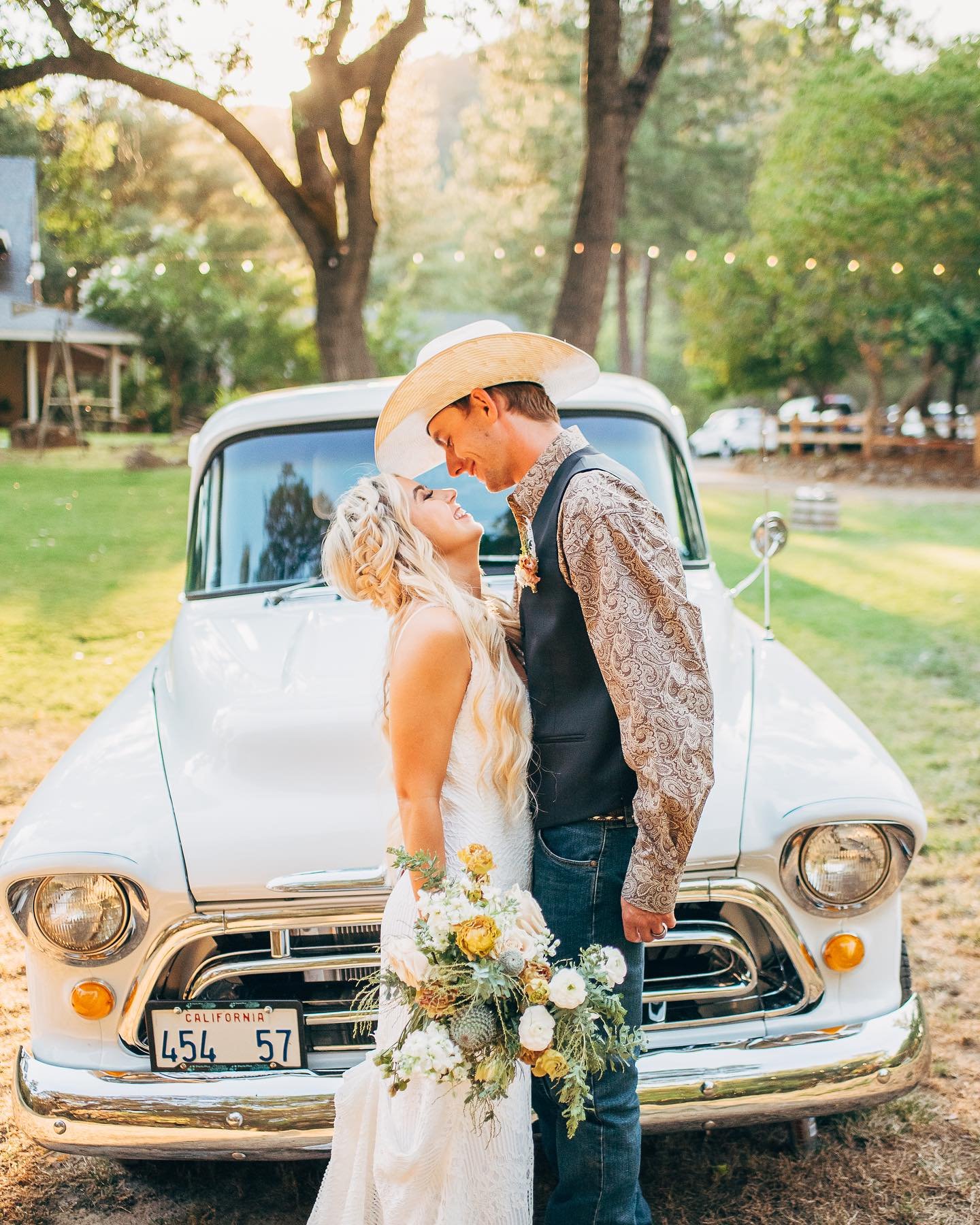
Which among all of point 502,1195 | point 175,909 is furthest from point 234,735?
point 502,1195

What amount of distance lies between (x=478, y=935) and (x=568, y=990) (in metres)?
0.16

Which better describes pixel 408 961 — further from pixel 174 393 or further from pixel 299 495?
pixel 174 393

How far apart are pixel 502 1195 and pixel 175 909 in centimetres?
86

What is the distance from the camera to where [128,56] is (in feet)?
33.9

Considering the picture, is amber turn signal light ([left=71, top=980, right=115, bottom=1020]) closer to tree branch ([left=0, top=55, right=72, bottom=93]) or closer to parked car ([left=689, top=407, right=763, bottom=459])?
tree branch ([left=0, top=55, right=72, bottom=93])

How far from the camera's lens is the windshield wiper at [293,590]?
132 inches

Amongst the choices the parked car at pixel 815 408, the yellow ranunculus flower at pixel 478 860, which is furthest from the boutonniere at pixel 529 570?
the parked car at pixel 815 408

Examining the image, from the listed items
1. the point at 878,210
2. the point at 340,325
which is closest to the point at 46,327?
the point at 340,325

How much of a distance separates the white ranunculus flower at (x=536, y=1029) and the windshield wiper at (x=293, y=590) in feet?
5.97

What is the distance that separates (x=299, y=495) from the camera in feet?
11.5

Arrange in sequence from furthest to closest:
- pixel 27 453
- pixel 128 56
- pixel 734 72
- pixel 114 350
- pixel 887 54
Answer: pixel 734 72
pixel 114 350
pixel 887 54
pixel 27 453
pixel 128 56

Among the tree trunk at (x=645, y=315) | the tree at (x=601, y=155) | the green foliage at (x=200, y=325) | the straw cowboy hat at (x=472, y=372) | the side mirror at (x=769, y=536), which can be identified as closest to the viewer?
the straw cowboy hat at (x=472, y=372)

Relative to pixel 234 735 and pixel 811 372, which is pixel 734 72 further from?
pixel 234 735

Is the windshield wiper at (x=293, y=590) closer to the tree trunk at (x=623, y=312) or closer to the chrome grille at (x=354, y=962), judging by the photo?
the chrome grille at (x=354, y=962)
